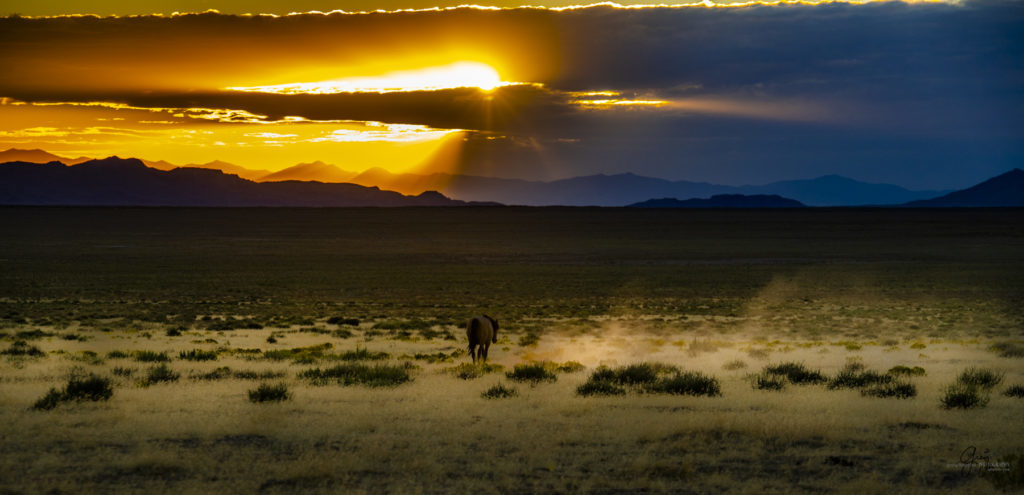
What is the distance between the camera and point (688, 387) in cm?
1291

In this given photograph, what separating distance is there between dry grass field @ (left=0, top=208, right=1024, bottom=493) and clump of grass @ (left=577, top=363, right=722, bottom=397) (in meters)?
0.07

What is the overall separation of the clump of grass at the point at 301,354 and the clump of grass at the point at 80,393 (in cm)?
527

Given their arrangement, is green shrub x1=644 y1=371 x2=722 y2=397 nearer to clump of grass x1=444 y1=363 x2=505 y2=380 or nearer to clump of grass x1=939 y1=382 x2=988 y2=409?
clump of grass x1=939 y1=382 x2=988 y2=409

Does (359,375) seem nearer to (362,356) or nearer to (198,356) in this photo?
(362,356)

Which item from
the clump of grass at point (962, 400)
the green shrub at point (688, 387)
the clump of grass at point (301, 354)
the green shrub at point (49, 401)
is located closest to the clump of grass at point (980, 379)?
the clump of grass at point (962, 400)

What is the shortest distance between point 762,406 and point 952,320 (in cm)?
2225

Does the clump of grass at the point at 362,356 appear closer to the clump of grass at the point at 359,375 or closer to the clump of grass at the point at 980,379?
the clump of grass at the point at 359,375

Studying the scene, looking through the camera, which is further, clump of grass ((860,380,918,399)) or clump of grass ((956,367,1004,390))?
clump of grass ((956,367,1004,390))

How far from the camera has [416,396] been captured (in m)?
12.5

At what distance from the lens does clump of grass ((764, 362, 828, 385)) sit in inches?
567

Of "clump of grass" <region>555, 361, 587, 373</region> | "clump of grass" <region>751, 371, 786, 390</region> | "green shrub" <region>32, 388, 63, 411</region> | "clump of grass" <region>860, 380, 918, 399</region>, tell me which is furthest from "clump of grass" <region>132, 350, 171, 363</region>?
"clump of grass" <region>860, 380, 918, 399</region>

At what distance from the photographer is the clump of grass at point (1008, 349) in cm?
1917

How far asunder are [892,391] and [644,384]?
137 inches

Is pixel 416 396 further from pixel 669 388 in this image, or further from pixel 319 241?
pixel 319 241
